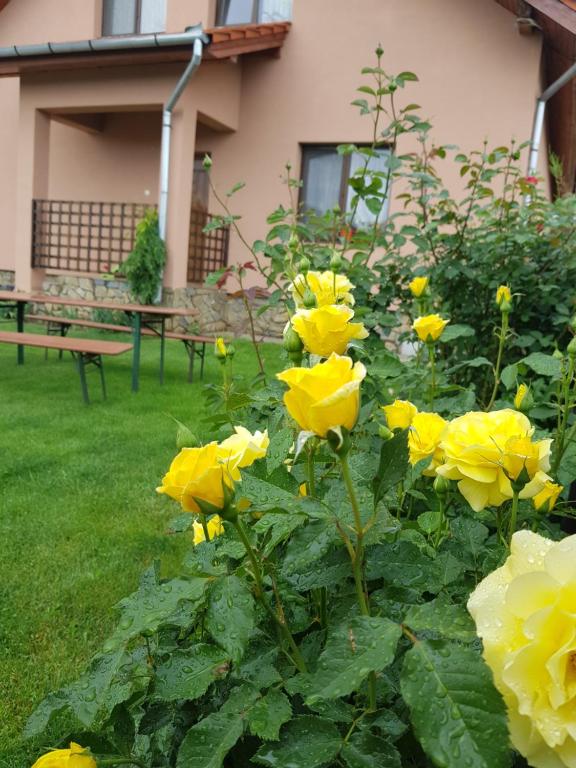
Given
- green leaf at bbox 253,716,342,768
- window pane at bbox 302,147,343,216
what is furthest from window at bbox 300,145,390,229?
green leaf at bbox 253,716,342,768

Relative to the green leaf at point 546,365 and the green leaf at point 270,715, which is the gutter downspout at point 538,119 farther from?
the green leaf at point 270,715

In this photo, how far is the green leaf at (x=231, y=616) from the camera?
21.0 inches

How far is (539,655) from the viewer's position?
39 centimetres

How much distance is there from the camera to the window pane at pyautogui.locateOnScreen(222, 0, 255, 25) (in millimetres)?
8531

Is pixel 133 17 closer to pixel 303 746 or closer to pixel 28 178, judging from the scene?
pixel 28 178

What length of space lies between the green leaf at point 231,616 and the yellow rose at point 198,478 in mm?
78

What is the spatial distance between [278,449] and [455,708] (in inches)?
13.8

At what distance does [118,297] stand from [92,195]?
1744 mm

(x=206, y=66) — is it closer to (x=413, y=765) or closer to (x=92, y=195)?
(x=92, y=195)

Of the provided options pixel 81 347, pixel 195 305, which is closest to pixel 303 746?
pixel 81 347

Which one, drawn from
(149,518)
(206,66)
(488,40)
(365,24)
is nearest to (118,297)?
(206,66)

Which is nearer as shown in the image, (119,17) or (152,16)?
(152,16)

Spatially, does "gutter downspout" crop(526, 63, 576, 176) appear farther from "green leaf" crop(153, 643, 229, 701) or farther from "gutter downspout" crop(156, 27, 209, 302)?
"green leaf" crop(153, 643, 229, 701)

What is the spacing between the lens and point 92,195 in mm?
9211
